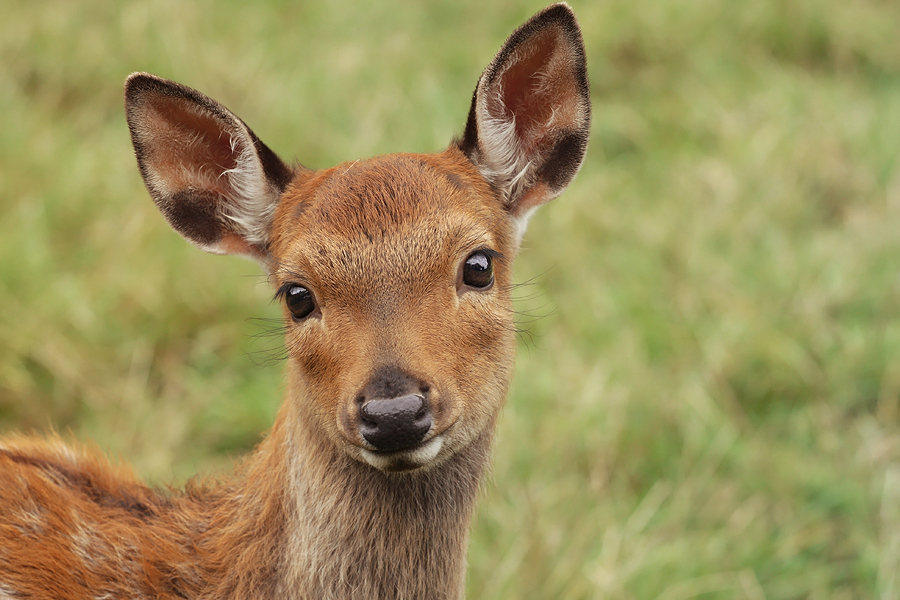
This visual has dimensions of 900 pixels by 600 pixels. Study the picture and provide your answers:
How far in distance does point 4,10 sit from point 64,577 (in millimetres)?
6065

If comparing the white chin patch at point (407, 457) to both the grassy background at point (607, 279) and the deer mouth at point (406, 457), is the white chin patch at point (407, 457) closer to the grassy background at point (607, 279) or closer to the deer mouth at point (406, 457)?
the deer mouth at point (406, 457)

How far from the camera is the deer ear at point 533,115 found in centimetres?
345

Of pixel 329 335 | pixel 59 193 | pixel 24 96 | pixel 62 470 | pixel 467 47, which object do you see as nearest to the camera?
pixel 329 335

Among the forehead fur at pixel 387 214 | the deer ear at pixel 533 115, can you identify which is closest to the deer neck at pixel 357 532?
the forehead fur at pixel 387 214

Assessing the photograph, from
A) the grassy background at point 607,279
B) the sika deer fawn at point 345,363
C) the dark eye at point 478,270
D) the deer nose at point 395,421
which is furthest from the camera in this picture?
the grassy background at point 607,279

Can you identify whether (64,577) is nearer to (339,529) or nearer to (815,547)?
(339,529)

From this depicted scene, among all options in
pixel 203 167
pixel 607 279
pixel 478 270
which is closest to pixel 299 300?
pixel 478 270

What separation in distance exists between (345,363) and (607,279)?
153 inches

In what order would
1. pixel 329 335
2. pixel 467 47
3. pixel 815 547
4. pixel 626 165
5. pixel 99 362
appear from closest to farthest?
pixel 329 335 → pixel 815 547 → pixel 99 362 → pixel 626 165 → pixel 467 47

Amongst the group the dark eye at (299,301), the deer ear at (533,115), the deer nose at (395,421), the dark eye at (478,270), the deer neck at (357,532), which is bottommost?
the deer neck at (357,532)

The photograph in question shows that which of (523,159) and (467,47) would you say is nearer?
(523,159)

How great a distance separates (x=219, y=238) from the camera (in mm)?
3742

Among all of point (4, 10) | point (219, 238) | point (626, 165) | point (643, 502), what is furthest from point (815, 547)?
point (4, 10)

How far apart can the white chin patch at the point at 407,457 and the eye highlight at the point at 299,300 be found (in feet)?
1.86
